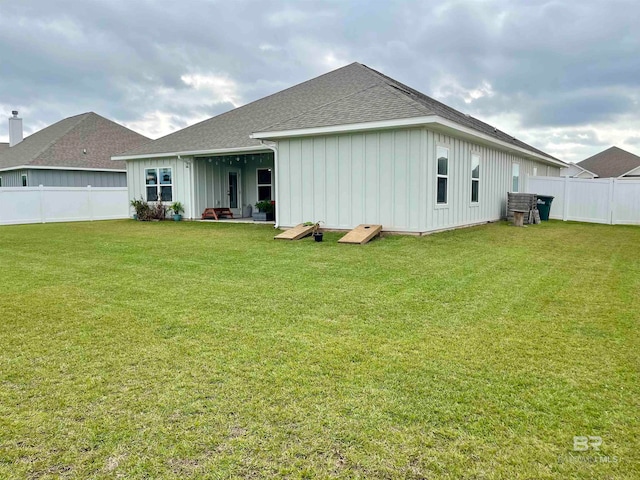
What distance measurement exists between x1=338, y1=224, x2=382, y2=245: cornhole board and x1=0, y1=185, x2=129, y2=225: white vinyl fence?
13.1 metres

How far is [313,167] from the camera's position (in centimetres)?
1085

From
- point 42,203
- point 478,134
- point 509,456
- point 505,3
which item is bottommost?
point 509,456

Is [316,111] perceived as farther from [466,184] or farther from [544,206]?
[544,206]

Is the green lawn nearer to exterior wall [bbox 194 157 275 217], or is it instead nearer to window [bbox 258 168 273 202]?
exterior wall [bbox 194 157 275 217]

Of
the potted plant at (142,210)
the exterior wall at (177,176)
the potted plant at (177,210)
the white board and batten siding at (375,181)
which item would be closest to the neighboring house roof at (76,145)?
the exterior wall at (177,176)

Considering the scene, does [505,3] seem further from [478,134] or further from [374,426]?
[374,426]

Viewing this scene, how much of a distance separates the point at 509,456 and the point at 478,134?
10277 millimetres

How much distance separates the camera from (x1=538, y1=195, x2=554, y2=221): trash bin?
15.1 meters

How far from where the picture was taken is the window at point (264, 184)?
55.3 feet

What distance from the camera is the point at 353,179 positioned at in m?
10.3

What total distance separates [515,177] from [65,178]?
20825mm

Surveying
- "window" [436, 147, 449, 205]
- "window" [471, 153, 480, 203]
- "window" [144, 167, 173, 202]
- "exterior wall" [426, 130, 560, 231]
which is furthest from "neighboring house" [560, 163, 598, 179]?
"window" [144, 167, 173, 202]

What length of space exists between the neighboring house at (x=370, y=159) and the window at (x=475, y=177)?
3cm

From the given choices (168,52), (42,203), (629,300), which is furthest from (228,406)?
(42,203)
